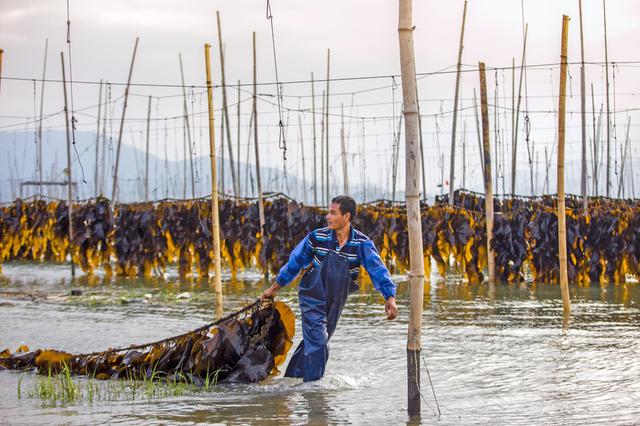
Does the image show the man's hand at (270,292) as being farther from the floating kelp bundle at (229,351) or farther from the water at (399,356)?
the water at (399,356)

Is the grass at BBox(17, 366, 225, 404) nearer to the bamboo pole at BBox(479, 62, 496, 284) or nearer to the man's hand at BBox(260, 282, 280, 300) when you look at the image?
the man's hand at BBox(260, 282, 280, 300)

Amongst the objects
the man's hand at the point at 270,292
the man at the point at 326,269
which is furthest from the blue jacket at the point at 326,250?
the man's hand at the point at 270,292

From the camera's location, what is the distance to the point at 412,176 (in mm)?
6793

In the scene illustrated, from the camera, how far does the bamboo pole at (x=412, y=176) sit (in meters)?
6.72

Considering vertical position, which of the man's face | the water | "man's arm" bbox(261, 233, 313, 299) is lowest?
the water

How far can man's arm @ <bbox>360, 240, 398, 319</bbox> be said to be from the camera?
7.59m

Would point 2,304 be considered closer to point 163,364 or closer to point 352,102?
point 163,364

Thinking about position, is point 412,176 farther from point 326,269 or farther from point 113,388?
point 113,388

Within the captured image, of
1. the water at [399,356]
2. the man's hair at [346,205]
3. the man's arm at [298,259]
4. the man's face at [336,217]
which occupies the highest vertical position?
the man's hair at [346,205]

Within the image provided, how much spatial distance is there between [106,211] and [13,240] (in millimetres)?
4988

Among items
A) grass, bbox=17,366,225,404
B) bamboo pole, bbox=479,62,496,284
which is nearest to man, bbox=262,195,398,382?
grass, bbox=17,366,225,404

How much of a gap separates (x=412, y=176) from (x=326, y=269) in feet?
5.38

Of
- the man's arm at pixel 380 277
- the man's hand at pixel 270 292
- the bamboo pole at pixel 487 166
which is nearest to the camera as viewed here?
the man's arm at pixel 380 277

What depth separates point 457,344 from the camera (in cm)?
1116
